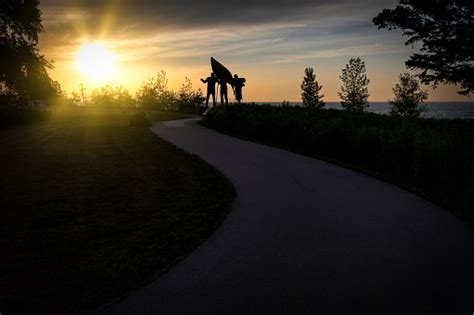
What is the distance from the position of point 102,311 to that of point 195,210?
3336mm

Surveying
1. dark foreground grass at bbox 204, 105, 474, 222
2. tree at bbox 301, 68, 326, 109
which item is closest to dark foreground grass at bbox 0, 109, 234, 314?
dark foreground grass at bbox 204, 105, 474, 222

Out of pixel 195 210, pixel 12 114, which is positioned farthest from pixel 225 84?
pixel 195 210

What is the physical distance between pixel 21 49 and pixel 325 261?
106 feet

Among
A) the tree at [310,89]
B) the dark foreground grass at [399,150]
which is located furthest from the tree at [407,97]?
the dark foreground grass at [399,150]

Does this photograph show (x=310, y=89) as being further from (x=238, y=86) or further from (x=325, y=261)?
(x=325, y=261)

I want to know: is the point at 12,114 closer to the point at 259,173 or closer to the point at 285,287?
the point at 259,173

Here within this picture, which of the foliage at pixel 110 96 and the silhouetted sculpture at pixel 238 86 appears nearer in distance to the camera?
the silhouetted sculpture at pixel 238 86

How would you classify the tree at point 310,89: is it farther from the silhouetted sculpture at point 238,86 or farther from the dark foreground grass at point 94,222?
the dark foreground grass at point 94,222

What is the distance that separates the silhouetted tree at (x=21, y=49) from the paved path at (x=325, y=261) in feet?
94.1

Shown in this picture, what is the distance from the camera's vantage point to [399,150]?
28.7 feet

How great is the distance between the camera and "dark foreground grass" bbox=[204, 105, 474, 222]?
6.71 meters

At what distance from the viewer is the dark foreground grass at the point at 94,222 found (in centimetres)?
396

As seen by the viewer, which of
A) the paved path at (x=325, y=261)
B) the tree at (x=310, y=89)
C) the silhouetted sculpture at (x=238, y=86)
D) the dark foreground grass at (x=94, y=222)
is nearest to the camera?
the paved path at (x=325, y=261)

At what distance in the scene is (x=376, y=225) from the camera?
5.55 meters
